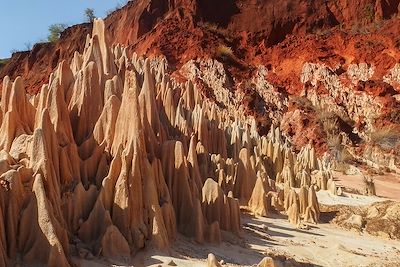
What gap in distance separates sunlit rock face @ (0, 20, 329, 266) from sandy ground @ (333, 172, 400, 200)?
413 inches

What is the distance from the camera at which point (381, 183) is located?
26.4 metres

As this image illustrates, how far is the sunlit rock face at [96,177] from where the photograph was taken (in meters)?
7.69

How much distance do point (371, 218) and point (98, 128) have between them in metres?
8.90

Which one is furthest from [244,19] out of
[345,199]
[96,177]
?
[96,177]

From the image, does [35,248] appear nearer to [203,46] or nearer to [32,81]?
[203,46]

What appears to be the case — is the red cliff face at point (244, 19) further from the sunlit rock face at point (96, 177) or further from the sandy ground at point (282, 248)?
the sandy ground at point (282, 248)

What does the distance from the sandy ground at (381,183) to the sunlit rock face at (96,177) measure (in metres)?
10.5

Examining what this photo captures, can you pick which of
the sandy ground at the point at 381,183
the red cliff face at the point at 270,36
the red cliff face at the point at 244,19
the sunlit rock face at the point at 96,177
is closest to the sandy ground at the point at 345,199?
the sandy ground at the point at 381,183

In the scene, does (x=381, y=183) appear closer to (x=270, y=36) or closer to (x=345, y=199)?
(x=345, y=199)

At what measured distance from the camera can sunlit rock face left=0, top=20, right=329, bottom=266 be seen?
7.69 meters

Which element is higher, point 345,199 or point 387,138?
point 387,138

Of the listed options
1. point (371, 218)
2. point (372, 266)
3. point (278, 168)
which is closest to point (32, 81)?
point (278, 168)

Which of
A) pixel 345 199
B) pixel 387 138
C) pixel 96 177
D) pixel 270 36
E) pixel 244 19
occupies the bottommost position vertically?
pixel 345 199

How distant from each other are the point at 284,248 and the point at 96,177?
171 inches
